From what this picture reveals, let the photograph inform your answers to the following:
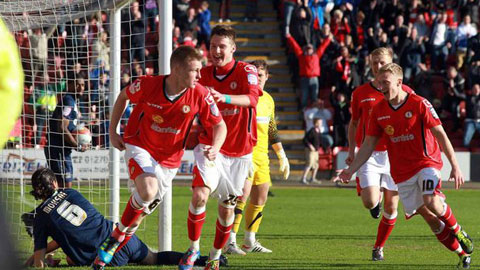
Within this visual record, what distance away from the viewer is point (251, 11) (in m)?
30.2

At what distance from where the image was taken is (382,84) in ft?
26.0

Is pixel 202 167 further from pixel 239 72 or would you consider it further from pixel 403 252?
pixel 403 252

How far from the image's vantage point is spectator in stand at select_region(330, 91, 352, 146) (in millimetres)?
24297

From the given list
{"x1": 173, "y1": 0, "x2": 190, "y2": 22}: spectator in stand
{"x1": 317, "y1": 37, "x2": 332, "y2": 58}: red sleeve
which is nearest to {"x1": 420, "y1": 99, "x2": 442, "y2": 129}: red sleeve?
{"x1": 317, "y1": 37, "x2": 332, "y2": 58}: red sleeve

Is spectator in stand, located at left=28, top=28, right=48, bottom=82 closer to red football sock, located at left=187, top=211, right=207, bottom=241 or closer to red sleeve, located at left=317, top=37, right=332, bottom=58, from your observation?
red football sock, located at left=187, top=211, right=207, bottom=241

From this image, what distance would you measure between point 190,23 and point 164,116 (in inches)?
784

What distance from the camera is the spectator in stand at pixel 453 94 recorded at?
81.1ft

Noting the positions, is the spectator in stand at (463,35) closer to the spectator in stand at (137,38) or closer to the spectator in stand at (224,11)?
the spectator in stand at (224,11)

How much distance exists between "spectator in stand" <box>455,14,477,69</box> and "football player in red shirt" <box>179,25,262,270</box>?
19.5 m

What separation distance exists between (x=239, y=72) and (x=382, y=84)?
4.40ft

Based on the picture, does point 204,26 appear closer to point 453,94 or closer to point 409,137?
point 453,94

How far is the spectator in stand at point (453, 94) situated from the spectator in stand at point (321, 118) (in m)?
3.41

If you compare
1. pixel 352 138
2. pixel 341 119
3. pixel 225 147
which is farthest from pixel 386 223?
pixel 341 119

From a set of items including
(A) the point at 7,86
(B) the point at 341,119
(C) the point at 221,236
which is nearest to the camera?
(A) the point at 7,86
